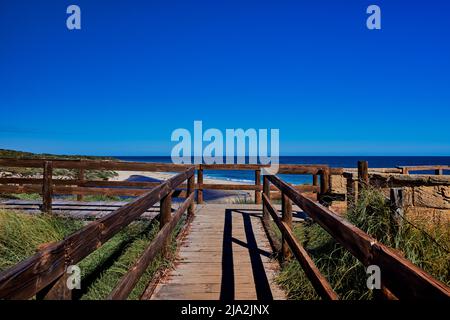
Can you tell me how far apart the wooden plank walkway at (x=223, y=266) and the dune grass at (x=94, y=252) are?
0.30 metres

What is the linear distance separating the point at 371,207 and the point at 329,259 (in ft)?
2.95

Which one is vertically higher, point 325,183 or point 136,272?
point 325,183

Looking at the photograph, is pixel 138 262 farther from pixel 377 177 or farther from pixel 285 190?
pixel 377 177

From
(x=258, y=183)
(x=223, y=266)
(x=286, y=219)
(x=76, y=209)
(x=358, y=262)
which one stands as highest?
(x=258, y=183)

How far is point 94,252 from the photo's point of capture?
16.4 feet

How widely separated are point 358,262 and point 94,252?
372 cm

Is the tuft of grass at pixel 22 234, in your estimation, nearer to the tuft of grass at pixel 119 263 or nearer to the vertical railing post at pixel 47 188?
the tuft of grass at pixel 119 263

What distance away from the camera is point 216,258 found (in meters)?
4.74

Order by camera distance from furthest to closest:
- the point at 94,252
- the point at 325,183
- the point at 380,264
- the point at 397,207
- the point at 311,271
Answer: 1. the point at 325,183
2. the point at 94,252
3. the point at 397,207
4. the point at 311,271
5. the point at 380,264

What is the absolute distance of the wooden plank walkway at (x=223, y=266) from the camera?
3572 mm

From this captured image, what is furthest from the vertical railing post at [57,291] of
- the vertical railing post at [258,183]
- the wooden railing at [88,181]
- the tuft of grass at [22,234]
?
the vertical railing post at [258,183]

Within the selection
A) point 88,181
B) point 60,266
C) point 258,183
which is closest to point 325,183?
point 258,183

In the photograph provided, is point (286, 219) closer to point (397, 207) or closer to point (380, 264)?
point (397, 207)
